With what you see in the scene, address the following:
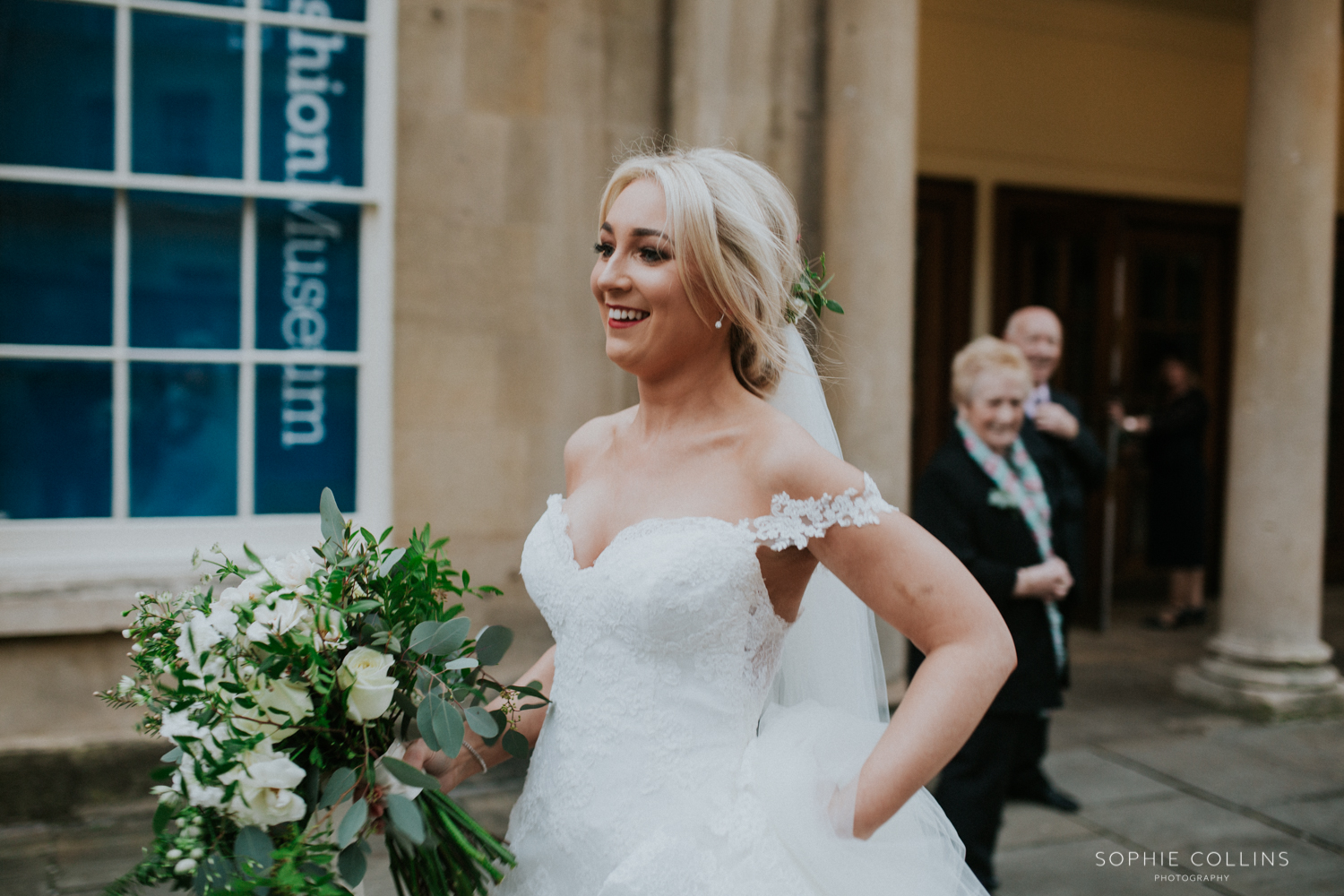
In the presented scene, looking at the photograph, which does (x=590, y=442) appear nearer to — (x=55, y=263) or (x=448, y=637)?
(x=448, y=637)

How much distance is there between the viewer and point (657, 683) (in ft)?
5.67

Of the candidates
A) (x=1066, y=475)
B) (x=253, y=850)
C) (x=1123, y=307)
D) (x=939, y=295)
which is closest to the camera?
(x=253, y=850)

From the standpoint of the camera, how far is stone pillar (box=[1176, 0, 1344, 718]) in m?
5.55

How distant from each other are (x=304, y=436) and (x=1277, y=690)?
489 centimetres

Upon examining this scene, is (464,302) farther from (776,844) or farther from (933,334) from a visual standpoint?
(933,334)

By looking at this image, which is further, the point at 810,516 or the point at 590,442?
the point at 590,442

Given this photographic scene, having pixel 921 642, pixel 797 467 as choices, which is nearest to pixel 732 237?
pixel 797 467

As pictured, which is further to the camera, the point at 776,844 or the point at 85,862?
the point at 85,862

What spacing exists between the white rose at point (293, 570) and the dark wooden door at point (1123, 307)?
6.71 m

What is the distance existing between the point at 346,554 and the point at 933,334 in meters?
6.39

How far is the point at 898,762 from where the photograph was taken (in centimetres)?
148

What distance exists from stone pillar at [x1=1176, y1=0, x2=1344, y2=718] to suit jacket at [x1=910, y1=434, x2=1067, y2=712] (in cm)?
255

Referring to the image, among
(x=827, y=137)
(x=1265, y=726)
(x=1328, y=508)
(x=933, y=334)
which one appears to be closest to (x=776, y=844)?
(x=827, y=137)

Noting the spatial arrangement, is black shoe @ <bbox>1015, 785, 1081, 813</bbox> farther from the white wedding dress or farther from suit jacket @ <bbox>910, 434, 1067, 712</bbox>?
the white wedding dress
